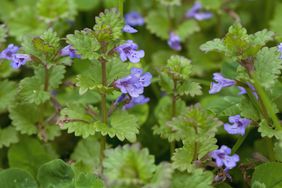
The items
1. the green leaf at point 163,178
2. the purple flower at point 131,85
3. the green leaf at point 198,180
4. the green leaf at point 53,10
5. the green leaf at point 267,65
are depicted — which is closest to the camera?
the green leaf at point 163,178

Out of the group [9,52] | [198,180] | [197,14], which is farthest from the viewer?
[197,14]

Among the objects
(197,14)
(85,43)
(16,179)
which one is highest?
(85,43)

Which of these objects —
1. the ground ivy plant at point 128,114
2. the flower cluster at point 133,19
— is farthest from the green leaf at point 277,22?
the flower cluster at point 133,19

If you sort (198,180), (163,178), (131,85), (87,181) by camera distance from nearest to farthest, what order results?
(163,178), (198,180), (87,181), (131,85)

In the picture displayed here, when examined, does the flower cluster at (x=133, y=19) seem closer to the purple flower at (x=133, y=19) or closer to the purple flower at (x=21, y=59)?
the purple flower at (x=133, y=19)

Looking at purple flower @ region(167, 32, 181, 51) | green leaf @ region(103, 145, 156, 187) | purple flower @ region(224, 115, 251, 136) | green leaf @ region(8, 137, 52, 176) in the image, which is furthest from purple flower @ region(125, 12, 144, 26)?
green leaf @ region(103, 145, 156, 187)

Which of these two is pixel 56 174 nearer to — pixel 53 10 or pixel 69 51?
pixel 69 51

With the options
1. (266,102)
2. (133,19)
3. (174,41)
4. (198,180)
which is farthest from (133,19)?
(198,180)
